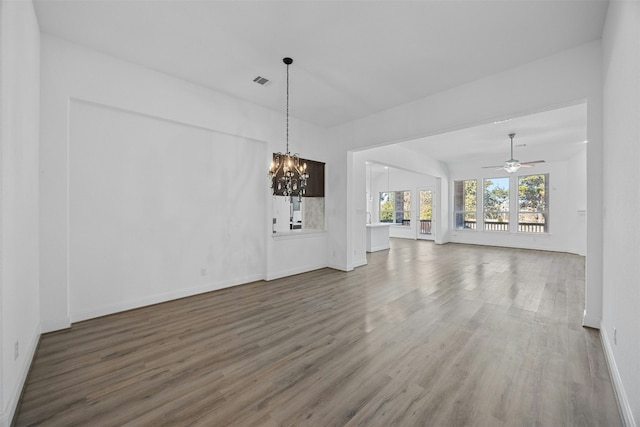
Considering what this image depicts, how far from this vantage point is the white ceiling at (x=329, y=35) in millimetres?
2549

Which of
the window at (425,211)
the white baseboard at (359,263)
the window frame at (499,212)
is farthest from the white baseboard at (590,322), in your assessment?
the window at (425,211)

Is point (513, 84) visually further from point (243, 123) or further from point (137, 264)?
point (137, 264)

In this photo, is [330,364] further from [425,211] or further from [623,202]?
[425,211]

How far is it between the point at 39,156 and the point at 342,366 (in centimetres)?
379

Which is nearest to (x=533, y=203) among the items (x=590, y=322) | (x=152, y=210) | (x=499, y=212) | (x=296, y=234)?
(x=499, y=212)

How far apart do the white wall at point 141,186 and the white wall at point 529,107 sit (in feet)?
7.59

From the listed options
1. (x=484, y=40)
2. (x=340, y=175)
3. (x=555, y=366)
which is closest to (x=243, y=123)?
(x=340, y=175)

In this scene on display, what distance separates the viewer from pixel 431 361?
2.37 metres

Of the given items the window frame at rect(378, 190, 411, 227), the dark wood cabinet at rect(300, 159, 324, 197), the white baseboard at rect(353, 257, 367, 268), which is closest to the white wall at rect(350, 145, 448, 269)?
the white baseboard at rect(353, 257, 367, 268)

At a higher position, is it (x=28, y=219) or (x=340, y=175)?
(x=340, y=175)

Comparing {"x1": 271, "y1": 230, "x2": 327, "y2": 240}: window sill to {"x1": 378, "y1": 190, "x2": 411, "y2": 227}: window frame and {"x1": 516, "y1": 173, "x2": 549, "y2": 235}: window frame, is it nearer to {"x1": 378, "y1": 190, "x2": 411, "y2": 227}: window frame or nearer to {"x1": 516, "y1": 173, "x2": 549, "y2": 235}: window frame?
{"x1": 378, "y1": 190, "x2": 411, "y2": 227}: window frame

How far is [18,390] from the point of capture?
189 cm

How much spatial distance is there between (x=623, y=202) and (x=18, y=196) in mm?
4526

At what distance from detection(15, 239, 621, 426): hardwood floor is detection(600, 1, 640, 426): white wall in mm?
304
